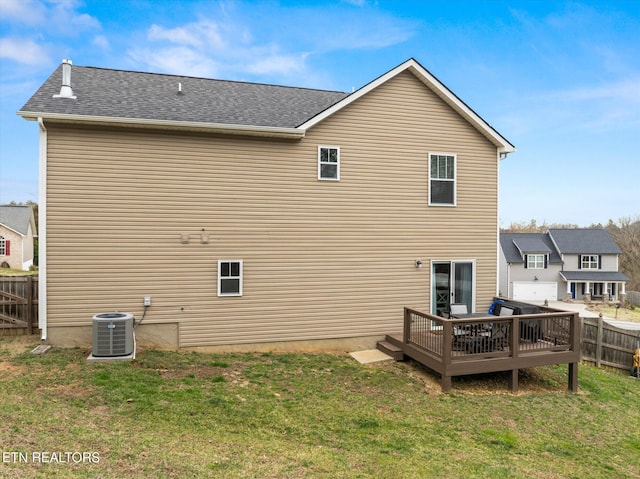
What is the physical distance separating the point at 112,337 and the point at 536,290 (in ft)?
122

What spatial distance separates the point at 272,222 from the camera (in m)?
9.56

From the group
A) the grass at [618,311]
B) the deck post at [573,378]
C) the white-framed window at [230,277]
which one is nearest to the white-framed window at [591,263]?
the grass at [618,311]

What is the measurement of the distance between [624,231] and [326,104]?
5199 centimetres

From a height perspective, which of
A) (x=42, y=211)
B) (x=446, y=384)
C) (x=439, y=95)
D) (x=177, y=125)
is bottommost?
(x=446, y=384)

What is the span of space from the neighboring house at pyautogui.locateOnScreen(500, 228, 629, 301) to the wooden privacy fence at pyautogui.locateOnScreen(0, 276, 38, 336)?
119 feet

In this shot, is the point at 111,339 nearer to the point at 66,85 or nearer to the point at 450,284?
the point at 66,85

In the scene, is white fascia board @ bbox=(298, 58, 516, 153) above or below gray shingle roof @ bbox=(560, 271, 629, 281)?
above

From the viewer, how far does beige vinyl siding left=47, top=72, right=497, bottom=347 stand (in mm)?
8469

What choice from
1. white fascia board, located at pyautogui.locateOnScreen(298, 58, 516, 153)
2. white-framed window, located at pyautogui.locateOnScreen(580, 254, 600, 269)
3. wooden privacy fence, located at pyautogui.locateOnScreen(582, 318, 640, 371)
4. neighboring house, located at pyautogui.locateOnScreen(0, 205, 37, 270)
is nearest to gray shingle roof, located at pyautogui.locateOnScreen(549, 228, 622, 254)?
white-framed window, located at pyautogui.locateOnScreen(580, 254, 600, 269)

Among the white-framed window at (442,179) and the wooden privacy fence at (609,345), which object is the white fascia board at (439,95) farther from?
the wooden privacy fence at (609,345)

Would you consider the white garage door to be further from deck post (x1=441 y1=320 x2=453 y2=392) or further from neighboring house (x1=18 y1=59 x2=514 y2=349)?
deck post (x1=441 y1=320 x2=453 y2=392)

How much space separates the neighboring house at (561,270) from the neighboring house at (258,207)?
28.7 m

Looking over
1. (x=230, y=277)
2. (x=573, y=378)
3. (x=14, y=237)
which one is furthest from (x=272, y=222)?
(x=14, y=237)

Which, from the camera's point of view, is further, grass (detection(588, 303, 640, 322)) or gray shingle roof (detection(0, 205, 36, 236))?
gray shingle roof (detection(0, 205, 36, 236))
